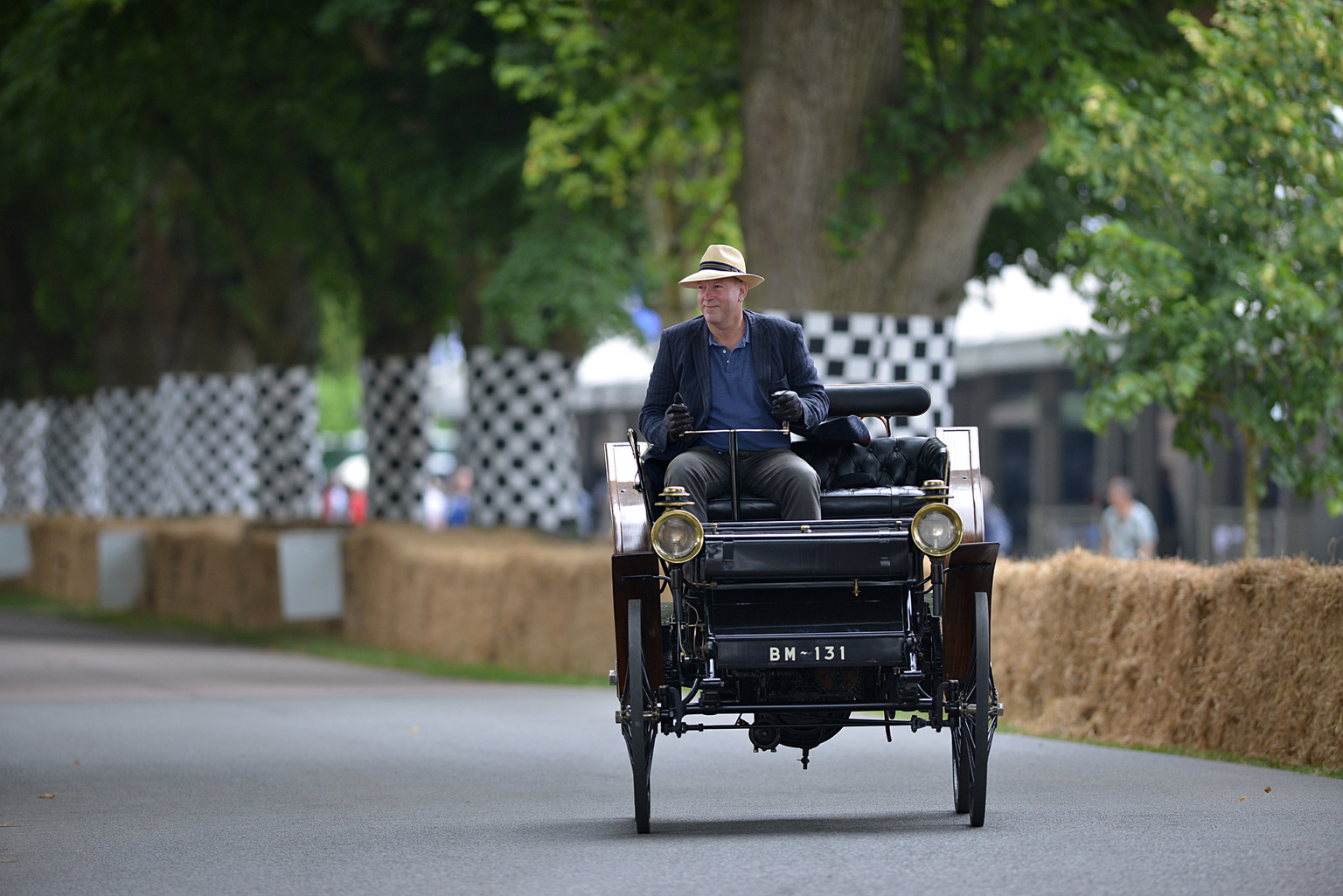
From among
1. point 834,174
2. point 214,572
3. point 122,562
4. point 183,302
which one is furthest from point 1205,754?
point 183,302

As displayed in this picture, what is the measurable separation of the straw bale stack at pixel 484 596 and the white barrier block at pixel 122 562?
739 cm

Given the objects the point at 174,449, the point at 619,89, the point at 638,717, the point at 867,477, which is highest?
the point at 619,89

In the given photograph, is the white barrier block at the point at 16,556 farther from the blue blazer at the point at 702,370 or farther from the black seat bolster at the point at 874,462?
the black seat bolster at the point at 874,462

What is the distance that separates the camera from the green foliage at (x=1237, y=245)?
536 inches

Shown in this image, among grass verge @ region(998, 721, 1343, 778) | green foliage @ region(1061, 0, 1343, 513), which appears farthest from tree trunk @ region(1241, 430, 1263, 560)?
grass verge @ region(998, 721, 1343, 778)

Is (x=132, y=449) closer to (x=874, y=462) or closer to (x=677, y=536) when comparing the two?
(x=874, y=462)

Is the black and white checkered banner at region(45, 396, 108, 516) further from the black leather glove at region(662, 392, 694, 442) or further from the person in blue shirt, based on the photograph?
the black leather glove at region(662, 392, 694, 442)

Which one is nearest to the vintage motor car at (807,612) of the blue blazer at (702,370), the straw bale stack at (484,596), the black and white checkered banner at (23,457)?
the blue blazer at (702,370)

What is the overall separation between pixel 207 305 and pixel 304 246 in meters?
6.00

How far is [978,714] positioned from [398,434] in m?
19.0

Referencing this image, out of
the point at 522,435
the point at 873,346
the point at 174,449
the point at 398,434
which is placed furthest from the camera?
the point at 174,449

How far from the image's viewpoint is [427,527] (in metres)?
22.8

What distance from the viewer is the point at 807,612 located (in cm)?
838

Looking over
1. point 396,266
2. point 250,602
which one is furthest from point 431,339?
point 250,602
